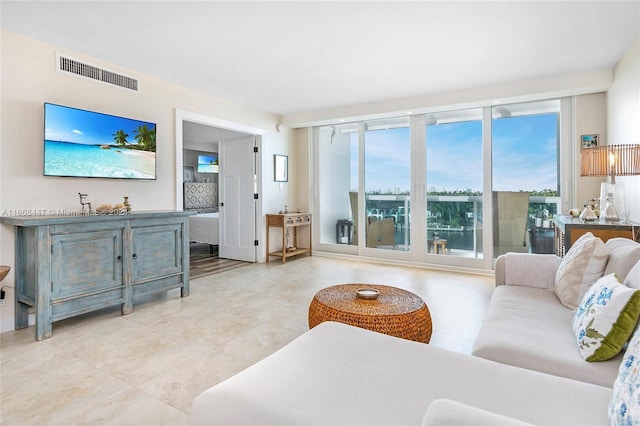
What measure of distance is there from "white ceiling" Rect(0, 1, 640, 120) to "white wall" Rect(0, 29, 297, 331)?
0.16m

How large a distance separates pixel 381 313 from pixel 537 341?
788mm

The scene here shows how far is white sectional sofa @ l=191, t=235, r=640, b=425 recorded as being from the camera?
0.93 meters

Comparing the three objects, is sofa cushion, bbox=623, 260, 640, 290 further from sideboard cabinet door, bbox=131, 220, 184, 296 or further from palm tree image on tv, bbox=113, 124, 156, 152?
palm tree image on tv, bbox=113, 124, 156, 152

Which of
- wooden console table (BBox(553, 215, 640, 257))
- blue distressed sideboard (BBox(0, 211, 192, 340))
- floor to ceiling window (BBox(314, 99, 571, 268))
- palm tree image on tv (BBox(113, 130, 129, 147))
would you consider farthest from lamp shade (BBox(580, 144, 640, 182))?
palm tree image on tv (BBox(113, 130, 129, 147))

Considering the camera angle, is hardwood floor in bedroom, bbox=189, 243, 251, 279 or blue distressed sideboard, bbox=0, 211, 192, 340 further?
hardwood floor in bedroom, bbox=189, 243, 251, 279

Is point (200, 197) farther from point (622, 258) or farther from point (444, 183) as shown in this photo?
point (622, 258)

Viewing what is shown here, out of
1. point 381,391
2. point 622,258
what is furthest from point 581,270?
point 381,391

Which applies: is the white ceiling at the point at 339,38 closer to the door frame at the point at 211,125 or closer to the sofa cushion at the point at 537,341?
the door frame at the point at 211,125

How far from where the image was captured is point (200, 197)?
27.2 ft

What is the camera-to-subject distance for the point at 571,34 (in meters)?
2.89

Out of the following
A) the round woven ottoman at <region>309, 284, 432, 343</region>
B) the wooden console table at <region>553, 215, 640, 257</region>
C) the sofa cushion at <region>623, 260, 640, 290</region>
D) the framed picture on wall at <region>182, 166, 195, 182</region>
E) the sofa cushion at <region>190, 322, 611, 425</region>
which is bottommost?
the round woven ottoman at <region>309, 284, 432, 343</region>

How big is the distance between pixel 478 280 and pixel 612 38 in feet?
9.26

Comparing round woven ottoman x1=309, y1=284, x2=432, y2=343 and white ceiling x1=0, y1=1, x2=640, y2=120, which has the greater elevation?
white ceiling x1=0, y1=1, x2=640, y2=120

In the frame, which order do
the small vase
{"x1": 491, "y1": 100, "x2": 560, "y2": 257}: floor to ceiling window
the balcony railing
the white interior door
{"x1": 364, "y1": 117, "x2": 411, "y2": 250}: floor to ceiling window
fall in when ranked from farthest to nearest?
the white interior door → {"x1": 364, "y1": 117, "x2": 411, "y2": 250}: floor to ceiling window → the balcony railing → {"x1": 491, "y1": 100, "x2": 560, "y2": 257}: floor to ceiling window → the small vase
